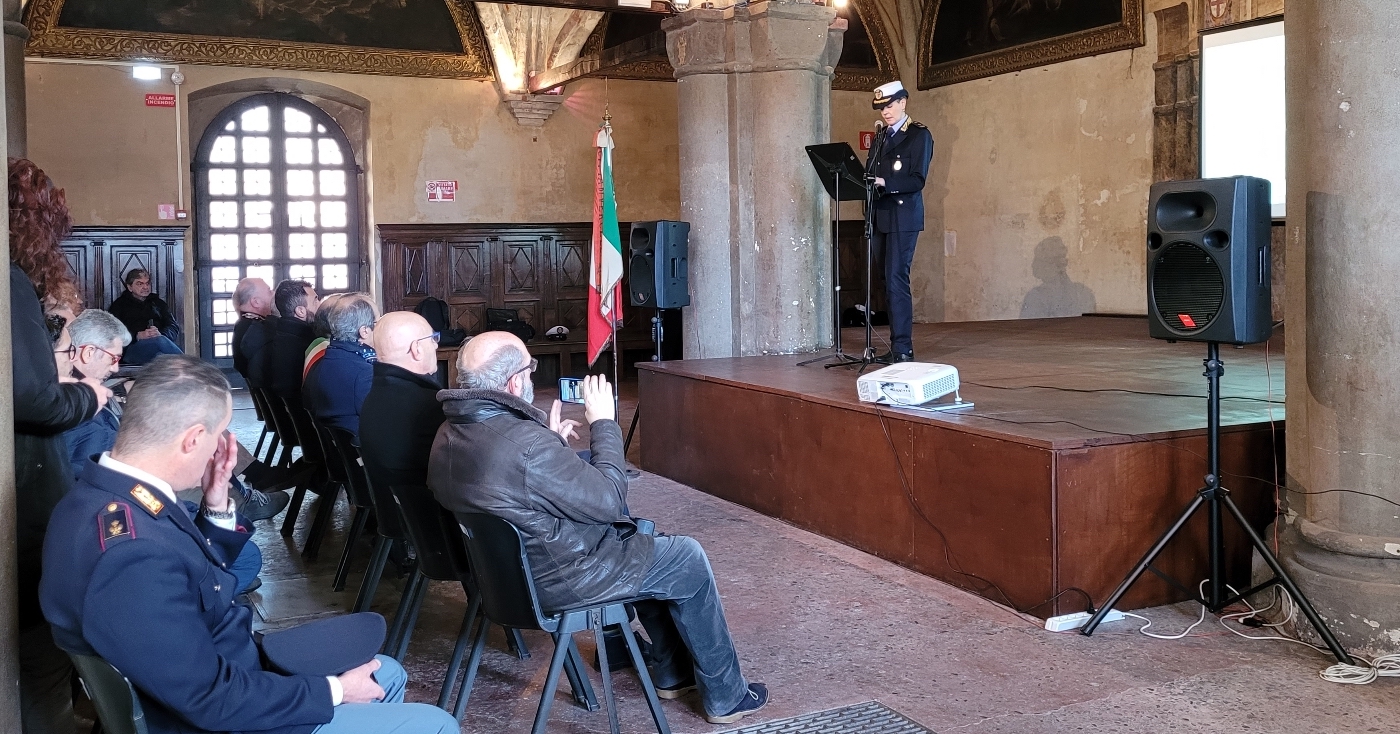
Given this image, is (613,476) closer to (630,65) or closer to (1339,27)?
(1339,27)

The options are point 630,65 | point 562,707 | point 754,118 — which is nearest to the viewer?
point 562,707

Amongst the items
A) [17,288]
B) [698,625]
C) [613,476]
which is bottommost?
[698,625]

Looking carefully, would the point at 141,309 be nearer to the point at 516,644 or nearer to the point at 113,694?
the point at 516,644

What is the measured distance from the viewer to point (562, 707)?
365cm

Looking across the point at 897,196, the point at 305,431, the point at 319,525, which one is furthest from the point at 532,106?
the point at 319,525

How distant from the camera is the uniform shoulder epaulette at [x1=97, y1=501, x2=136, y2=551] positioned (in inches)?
79.8

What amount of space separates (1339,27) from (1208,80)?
7.13m

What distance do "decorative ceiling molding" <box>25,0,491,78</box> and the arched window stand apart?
2.06ft

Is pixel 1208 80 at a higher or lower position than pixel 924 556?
higher

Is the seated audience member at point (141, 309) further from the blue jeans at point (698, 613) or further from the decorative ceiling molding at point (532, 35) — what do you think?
the blue jeans at point (698, 613)

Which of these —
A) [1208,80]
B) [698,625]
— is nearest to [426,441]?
[698,625]

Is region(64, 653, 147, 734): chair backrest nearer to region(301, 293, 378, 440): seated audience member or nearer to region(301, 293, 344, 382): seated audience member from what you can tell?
region(301, 293, 378, 440): seated audience member

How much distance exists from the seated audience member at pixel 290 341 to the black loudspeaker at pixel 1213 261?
12.1 feet

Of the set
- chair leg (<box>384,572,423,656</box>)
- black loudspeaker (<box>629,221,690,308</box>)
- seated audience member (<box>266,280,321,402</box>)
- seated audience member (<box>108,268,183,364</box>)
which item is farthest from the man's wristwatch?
seated audience member (<box>108,268,183,364</box>)
